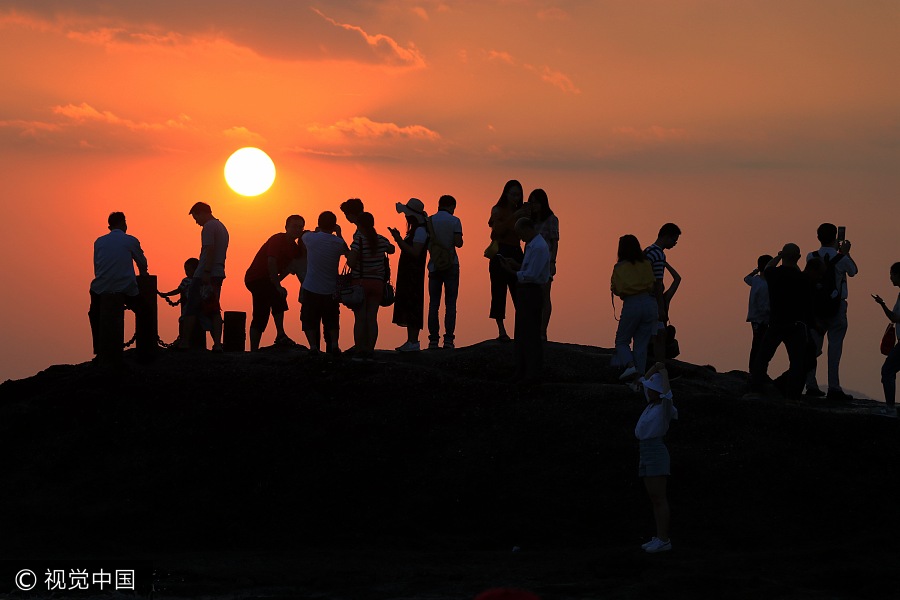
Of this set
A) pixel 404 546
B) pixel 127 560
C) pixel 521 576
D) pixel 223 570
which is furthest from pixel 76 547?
pixel 521 576

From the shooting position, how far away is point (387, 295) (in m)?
17.6

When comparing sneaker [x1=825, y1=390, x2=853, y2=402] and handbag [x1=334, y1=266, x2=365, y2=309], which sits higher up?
handbag [x1=334, y1=266, x2=365, y2=309]

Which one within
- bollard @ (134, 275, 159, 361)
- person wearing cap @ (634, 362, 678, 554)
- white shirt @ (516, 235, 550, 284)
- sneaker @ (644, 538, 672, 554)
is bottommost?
sneaker @ (644, 538, 672, 554)

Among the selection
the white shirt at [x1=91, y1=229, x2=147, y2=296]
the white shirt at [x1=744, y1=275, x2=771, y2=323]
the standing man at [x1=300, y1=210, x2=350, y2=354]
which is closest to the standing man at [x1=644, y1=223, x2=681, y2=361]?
the white shirt at [x1=744, y1=275, x2=771, y2=323]

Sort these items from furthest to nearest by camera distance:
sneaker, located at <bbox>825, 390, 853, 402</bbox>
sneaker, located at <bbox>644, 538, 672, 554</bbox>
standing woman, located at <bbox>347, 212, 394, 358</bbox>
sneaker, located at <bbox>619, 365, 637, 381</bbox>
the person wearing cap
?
sneaker, located at <bbox>825, 390, 853, 402</bbox>
standing woman, located at <bbox>347, 212, 394, 358</bbox>
sneaker, located at <bbox>619, 365, 637, 381</bbox>
sneaker, located at <bbox>644, 538, 672, 554</bbox>
the person wearing cap

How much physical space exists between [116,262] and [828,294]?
10.3 meters

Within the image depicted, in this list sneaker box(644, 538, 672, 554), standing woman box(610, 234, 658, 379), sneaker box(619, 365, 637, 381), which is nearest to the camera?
sneaker box(644, 538, 672, 554)

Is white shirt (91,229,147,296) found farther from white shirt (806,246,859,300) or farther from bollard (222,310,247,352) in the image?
white shirt (806,246,859,300)

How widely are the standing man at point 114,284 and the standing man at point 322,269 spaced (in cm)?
232

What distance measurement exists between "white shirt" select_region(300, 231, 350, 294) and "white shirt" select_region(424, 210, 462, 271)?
1844 mm

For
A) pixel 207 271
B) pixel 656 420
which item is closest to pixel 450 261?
pixel 207 271

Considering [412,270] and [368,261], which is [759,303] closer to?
[412,270]

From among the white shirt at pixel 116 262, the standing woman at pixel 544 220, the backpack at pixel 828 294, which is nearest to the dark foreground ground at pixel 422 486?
the white shirt at pixel 116 262

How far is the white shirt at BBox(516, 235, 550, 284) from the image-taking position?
632 inches
